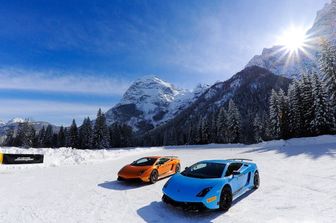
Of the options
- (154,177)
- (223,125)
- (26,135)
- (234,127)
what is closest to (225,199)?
(154,177)

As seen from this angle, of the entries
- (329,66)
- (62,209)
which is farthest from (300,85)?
(62,209)

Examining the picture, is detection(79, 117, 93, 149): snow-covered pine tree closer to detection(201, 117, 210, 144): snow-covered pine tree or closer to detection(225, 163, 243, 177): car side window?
detection(201, 117, 210, 144): snow-covered pine tree

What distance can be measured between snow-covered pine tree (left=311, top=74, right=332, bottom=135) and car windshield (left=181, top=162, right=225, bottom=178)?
38.2 metres

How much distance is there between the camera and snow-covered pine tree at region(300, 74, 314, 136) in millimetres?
44500

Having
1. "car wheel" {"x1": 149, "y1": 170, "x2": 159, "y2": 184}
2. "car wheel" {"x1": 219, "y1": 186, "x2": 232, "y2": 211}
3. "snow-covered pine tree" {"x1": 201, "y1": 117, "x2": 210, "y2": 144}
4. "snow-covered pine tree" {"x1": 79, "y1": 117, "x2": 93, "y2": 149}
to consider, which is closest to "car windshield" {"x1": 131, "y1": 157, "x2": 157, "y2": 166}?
"car wheel" {"x1": 149, "y1": 170, "x2": 159, "y2": 184}

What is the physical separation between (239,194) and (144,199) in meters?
3.47

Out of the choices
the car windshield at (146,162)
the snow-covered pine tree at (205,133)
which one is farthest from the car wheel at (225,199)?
the snow-covered pine tree at (205,133)

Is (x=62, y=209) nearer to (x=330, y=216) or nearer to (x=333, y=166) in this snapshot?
(x=330, y=216)

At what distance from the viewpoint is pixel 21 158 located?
19.1 m

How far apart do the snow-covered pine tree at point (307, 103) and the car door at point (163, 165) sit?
3715cm

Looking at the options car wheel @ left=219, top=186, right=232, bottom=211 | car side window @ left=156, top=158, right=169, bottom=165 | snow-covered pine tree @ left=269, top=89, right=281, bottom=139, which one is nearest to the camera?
car wheel @ left=219, top=186, right=232, bottom=211

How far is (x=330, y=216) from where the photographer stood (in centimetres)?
753

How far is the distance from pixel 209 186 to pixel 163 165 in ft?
21.0

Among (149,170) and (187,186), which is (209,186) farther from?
(149,170)
